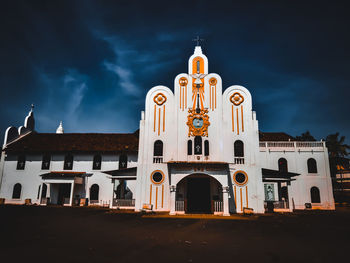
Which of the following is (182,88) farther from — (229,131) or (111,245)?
(111,245)

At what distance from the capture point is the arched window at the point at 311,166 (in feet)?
85.8

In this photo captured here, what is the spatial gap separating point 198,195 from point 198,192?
0.25 meters

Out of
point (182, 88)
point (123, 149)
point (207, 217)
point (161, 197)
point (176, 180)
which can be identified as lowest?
point (207, 217)

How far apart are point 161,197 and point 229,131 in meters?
8.06

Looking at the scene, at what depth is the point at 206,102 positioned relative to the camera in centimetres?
2100

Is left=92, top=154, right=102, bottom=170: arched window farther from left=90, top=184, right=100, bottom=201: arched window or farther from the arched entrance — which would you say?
the arched entrance

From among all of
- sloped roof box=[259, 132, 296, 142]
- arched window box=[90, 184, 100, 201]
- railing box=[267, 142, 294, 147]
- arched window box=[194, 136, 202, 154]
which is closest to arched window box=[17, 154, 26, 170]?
arched window box=[90, 184, 100, 201]

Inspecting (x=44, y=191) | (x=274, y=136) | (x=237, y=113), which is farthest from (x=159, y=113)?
(x=274, y=136)

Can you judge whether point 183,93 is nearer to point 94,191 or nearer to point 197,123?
point 197,123

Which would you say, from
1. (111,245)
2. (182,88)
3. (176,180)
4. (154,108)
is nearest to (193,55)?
(182,88)

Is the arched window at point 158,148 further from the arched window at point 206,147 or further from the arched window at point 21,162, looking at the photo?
the arched window at point 21,162

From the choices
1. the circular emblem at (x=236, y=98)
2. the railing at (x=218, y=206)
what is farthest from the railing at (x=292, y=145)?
the railing at (x=218, y=206)

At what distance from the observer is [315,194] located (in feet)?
84.1

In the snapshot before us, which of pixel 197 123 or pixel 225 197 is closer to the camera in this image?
pixel 225 197
